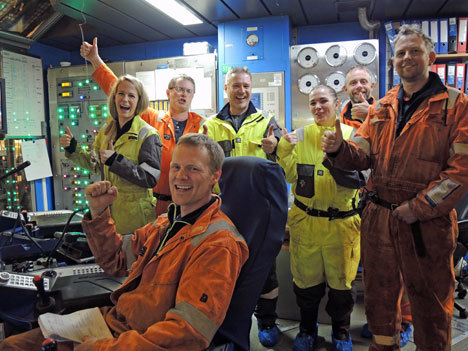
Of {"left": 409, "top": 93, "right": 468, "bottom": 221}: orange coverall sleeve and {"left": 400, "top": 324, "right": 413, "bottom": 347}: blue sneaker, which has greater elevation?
{"left": 409, "top": 93, "right": 468, "bottom": 221}: orange coverall sleeve

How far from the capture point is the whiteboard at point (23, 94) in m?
4.79

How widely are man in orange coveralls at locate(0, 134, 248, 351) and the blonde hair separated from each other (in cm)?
98

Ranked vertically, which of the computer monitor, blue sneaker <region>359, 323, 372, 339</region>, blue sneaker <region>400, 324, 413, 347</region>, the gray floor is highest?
the computer monitor

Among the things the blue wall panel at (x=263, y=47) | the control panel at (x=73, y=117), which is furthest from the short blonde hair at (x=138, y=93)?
the control panel at (x=73, y=117)

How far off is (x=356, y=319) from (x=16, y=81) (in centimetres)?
484

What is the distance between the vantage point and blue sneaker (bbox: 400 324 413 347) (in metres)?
2.43

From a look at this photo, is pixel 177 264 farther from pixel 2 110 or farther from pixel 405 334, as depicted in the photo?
pixel 2 110

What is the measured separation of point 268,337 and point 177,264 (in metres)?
1.45

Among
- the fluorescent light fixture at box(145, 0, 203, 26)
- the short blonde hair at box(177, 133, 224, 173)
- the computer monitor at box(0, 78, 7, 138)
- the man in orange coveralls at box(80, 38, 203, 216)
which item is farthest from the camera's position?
the fluorescent light fixture at box(145, 0, 203, 26)

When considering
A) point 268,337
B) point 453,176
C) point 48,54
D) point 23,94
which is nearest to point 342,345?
point 268,337

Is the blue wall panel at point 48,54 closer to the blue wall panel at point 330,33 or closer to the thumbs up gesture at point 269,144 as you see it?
the blue wall panel at point 330,33

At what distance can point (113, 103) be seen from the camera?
248 centimetres

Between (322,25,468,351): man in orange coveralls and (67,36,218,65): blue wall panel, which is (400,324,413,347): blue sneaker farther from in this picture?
(67,36,218,65): blue wall panel

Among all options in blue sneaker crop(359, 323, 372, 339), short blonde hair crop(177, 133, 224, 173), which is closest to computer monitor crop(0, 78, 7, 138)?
short blonde hair crop(177, 133, 224, 173)
